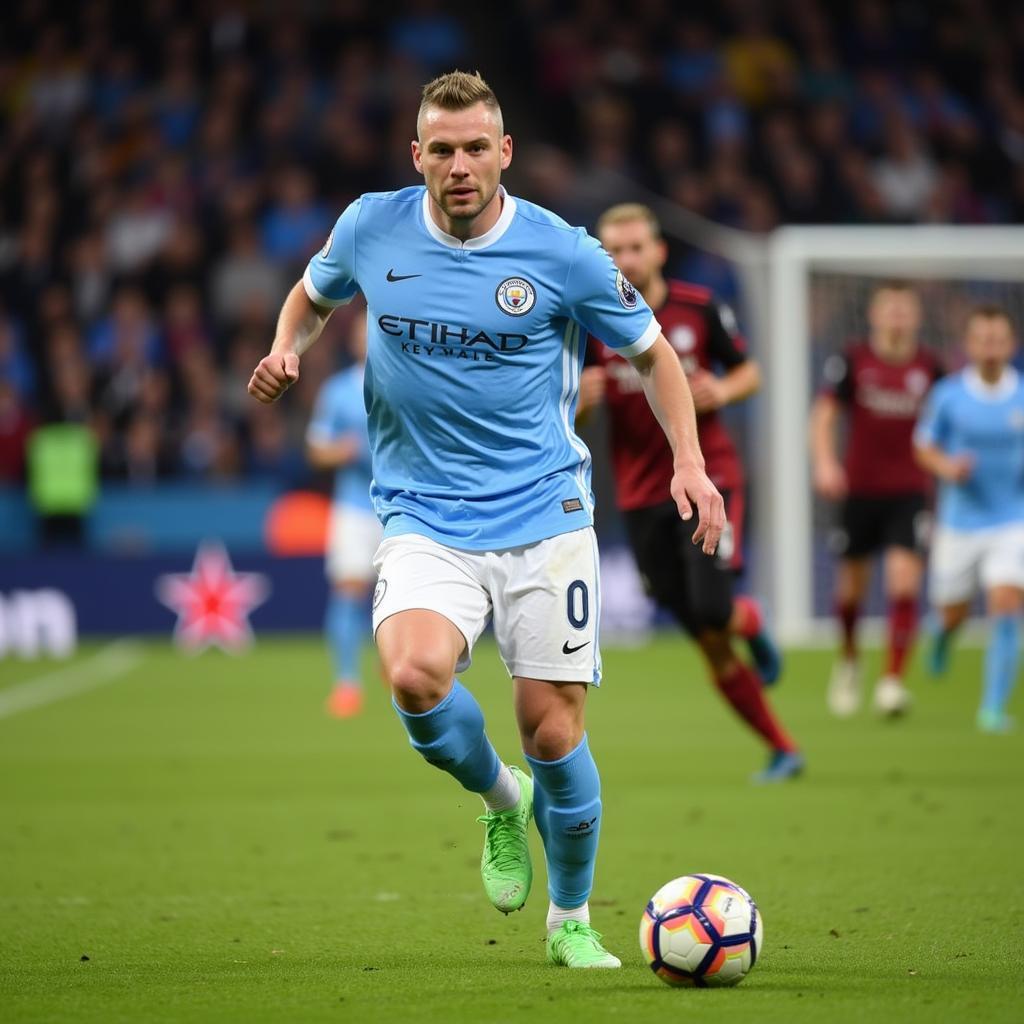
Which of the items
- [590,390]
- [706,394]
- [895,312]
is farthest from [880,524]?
[590,390]

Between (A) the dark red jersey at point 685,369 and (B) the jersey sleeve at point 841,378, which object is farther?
(B) the jersey sleeve at point 841,378

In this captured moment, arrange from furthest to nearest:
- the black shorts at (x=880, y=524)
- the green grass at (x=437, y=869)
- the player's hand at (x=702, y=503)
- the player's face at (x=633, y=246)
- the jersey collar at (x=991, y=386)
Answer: the black shorts at (x=880, y=524) < the jersey collar at (x=991, y=386) < the player's face at (x=633, y=246) < the player's hand at (x=702, y=503) < the green grass at (x=437, y=869)

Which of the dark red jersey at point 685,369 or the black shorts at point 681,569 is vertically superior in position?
the dark red jersey at point 685,369

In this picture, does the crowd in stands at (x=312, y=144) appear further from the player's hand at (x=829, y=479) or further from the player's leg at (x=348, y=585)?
the player's hand at (x=829, y=479)

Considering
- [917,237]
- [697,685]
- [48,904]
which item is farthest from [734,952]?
[917,237]

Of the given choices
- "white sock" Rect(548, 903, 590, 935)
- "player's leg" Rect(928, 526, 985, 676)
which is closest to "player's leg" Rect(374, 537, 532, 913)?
"white sock" Rect(548, 903, 590, 935)

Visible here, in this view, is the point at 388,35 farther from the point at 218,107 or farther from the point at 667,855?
the point at 667,855

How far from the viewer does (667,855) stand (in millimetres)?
6969

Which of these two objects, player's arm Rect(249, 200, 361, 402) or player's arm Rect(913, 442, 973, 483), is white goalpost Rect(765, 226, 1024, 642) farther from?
player's arm Rect(249, 200, 361, 402)

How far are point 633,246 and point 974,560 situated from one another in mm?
4329

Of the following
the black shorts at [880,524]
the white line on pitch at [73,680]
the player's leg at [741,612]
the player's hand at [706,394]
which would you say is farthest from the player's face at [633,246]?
the white line on pitch at [73,680]

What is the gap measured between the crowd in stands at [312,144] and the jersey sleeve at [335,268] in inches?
529

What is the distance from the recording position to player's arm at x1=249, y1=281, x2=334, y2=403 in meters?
4.95

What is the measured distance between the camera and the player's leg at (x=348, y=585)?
41.1ft
